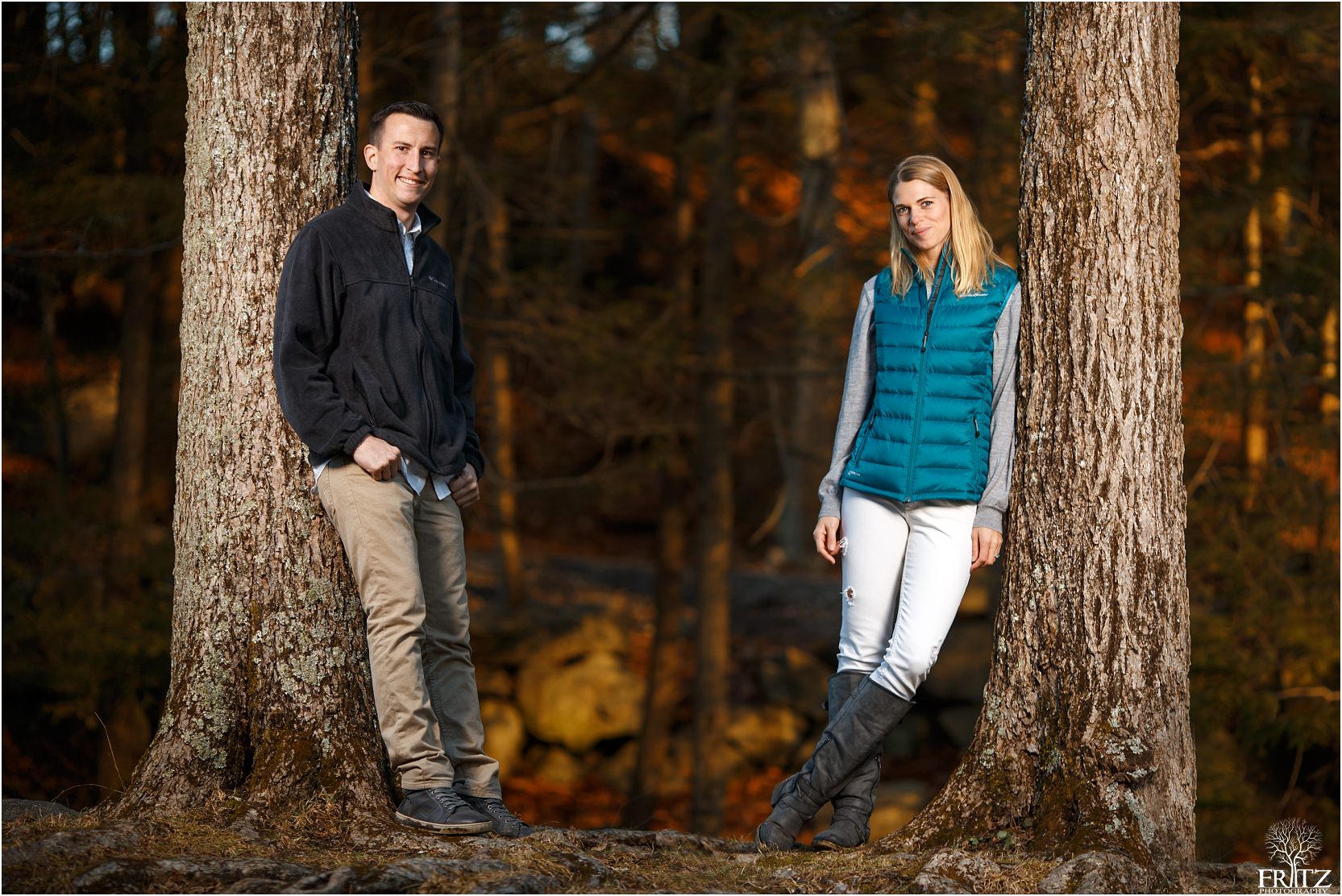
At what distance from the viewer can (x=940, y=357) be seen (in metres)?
3.89

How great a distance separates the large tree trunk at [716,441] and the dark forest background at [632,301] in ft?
0.52

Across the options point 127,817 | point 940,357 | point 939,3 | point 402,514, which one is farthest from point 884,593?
point 939,3

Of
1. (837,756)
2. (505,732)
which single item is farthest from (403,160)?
(505,732)

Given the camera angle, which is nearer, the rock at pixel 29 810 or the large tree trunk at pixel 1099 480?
the large tree trunk at pixel 1099 480

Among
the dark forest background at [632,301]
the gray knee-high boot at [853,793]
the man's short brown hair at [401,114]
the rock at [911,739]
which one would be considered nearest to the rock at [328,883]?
the gray knee-high boot at [853,793]

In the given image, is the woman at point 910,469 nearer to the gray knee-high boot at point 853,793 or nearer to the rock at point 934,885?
the gray knee-high boot at point 853,793

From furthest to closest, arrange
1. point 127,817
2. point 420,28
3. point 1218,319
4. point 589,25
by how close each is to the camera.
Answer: point 1218,319 → point 420,28 → point 589,25 → point 127,817

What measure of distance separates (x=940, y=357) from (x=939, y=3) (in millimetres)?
6133

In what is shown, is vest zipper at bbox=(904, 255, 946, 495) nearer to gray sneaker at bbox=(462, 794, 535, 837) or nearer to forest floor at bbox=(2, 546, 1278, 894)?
forest floor at bbox=(2, 546, 1278, 894)

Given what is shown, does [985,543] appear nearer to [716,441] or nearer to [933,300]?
[933,300]

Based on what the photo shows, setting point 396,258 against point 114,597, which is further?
→ point 114,597

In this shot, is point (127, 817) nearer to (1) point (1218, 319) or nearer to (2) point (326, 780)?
(2) point (326, 780)

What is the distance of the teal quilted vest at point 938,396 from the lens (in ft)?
12.7

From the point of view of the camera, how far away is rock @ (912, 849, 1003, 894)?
362cm
